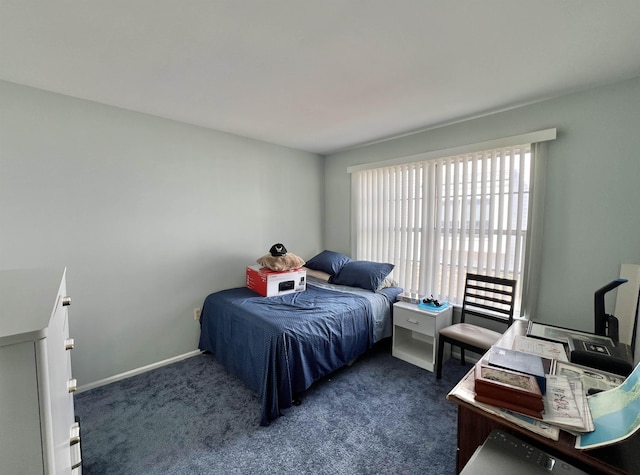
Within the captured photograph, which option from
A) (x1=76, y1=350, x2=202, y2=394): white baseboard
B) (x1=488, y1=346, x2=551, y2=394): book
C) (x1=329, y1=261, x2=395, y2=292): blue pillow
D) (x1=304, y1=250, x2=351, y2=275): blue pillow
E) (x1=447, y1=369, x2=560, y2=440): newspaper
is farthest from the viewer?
(x1=304, y1=250, x2=351, y2=275): blue pillow

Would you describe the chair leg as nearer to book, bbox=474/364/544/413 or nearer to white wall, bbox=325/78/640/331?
white wall, bbox=325/78/640/331

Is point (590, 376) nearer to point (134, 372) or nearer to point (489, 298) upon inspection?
point (489, 298)

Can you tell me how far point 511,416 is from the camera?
983 mm

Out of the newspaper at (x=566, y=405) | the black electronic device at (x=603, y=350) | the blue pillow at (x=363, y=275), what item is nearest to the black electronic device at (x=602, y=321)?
the black electronic device at (x=603, y=350)

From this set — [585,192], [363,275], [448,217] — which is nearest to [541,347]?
[585,192]

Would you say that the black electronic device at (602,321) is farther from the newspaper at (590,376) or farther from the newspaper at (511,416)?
the newspaper at (511,416)

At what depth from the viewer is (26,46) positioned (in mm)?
1517

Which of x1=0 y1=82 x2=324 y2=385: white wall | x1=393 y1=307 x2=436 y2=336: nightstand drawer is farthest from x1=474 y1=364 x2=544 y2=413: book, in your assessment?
x1=0 y1=82 x2=324 y2=385: white wall

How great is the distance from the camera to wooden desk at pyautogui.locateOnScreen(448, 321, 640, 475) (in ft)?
2.65

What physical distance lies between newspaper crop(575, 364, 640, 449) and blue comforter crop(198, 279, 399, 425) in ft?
5.23

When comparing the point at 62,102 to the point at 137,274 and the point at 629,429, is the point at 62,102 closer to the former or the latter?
the point at 137,274

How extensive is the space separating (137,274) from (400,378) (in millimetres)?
2649

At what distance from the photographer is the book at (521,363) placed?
1096 mm

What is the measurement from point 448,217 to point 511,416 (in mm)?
2147
